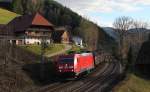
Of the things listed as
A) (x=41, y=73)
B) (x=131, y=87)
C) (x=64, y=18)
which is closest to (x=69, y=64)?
(x=41, y=73)

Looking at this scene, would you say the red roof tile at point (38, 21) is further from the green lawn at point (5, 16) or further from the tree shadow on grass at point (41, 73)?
the tree shadow on grass at point (41, 73)

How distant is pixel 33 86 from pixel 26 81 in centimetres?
106

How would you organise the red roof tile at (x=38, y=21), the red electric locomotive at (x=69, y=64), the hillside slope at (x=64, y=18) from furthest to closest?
1. the hillside slope at (x=64, y=18)
2. the red roof tile at (x=38, y=21)
3. the red electric locomotive at (x=69, y=64)

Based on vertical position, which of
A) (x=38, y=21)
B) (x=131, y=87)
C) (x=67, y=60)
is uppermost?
(x=38, y=21)

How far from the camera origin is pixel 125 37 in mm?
142750

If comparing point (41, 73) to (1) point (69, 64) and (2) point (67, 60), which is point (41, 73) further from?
(1) point (69, 64)

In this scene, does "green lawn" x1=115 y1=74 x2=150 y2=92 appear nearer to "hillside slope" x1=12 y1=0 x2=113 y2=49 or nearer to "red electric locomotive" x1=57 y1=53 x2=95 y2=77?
"red electric locomotive" x1=57 y1=53 x2=95 y2=77

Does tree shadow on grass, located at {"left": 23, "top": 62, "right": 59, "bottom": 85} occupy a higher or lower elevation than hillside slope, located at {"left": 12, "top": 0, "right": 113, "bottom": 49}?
lower

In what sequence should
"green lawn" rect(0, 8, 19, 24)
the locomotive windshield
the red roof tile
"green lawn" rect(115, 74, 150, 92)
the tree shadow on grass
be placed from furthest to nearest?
"green lawn" rect(0, 8, 19, 24) → the red roof tile → the locomotive windshield → the tree shadow on grass → "green lawn" rect(115, 74, 150, 92)

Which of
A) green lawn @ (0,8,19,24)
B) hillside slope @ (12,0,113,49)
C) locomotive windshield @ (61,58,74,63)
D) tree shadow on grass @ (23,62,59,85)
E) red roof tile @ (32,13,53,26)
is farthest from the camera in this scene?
hillside slope @ (12,0,113,49)

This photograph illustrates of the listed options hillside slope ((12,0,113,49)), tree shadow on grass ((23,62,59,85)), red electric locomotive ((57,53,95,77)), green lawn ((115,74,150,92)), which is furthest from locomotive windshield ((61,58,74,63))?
hillside slope ((12,0,113,49))

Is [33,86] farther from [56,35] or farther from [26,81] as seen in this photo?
[56,35]

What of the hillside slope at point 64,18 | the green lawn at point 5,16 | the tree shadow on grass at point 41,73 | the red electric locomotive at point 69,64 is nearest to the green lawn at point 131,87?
the red electric locomotive at point 69,64

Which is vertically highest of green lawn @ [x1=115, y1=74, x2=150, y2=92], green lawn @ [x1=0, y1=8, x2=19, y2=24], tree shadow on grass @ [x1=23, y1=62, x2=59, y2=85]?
green lawn @ [x1=0, y1=8, x2=19, y2=24]
